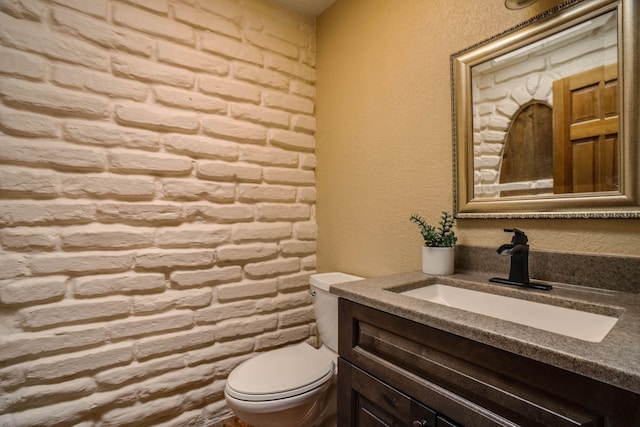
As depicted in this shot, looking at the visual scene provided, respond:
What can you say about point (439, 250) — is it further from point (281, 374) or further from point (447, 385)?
point (281, 374)

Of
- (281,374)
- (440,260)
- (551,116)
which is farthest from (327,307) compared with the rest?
(551,116)

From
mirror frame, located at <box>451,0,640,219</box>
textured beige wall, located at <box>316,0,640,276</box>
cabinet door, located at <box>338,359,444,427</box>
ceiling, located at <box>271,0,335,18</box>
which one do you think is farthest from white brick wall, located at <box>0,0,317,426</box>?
mirror frame, located at <box>451,0,640,219</box>

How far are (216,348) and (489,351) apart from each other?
4.58ft

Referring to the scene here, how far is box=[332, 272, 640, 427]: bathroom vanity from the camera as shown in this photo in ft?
1.56

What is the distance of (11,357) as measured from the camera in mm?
1143

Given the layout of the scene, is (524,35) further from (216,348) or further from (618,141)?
(216,348)

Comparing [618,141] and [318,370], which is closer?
[618,141]

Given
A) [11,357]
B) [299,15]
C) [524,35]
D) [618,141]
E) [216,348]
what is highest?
[299,15]

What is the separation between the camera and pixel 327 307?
153cm

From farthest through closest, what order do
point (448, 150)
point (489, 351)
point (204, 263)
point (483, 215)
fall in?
point (204, 263) < point (448, 150) < point (483, 215) < point (489, 351)

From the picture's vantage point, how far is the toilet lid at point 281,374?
1176 mm

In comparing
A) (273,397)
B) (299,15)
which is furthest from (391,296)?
(299,15)

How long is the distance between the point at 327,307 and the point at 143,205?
102 centimetres

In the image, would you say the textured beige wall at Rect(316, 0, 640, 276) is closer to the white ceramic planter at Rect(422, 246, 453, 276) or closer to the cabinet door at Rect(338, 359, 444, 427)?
the white ceramic planter at Rect(422, 246, 453, 276)
